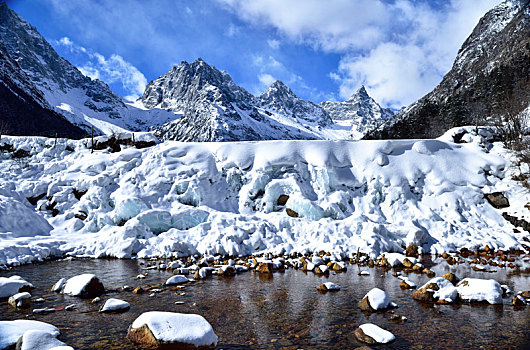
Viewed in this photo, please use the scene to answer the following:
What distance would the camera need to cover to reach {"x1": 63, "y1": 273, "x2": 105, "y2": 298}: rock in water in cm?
824

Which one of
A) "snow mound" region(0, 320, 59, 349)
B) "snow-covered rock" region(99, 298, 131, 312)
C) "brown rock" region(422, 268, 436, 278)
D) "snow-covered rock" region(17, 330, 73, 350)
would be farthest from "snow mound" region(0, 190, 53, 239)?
"brown rock" region(422, 268, 436, 278)

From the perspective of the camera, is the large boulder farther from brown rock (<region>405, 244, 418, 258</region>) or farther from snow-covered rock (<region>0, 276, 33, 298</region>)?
snow-covered rock (<region>0, 276, 33, 298</region>)

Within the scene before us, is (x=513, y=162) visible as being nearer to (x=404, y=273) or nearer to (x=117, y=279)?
(x=404, y=273)

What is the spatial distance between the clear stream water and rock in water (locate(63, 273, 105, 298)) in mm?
304

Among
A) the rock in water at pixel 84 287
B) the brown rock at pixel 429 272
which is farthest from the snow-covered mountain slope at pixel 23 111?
the brown rock at pixel 429 272

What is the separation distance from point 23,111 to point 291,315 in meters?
113

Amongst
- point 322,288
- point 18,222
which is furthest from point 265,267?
point 18,222

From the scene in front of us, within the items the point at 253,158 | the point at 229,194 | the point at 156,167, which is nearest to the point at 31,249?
the point at 156,167

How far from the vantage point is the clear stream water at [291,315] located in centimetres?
532

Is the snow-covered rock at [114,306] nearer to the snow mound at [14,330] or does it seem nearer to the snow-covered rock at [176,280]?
the snow mound at [14,330]

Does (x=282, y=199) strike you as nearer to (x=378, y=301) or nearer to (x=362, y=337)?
(x=378, y=301)

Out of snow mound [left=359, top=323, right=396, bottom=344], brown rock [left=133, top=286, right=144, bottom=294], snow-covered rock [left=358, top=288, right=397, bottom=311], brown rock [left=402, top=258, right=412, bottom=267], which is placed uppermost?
brown rock [left=402, top=258, right=412, bottom=267]

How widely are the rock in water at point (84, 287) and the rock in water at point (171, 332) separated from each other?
4108 mm

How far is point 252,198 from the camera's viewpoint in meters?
20.4
